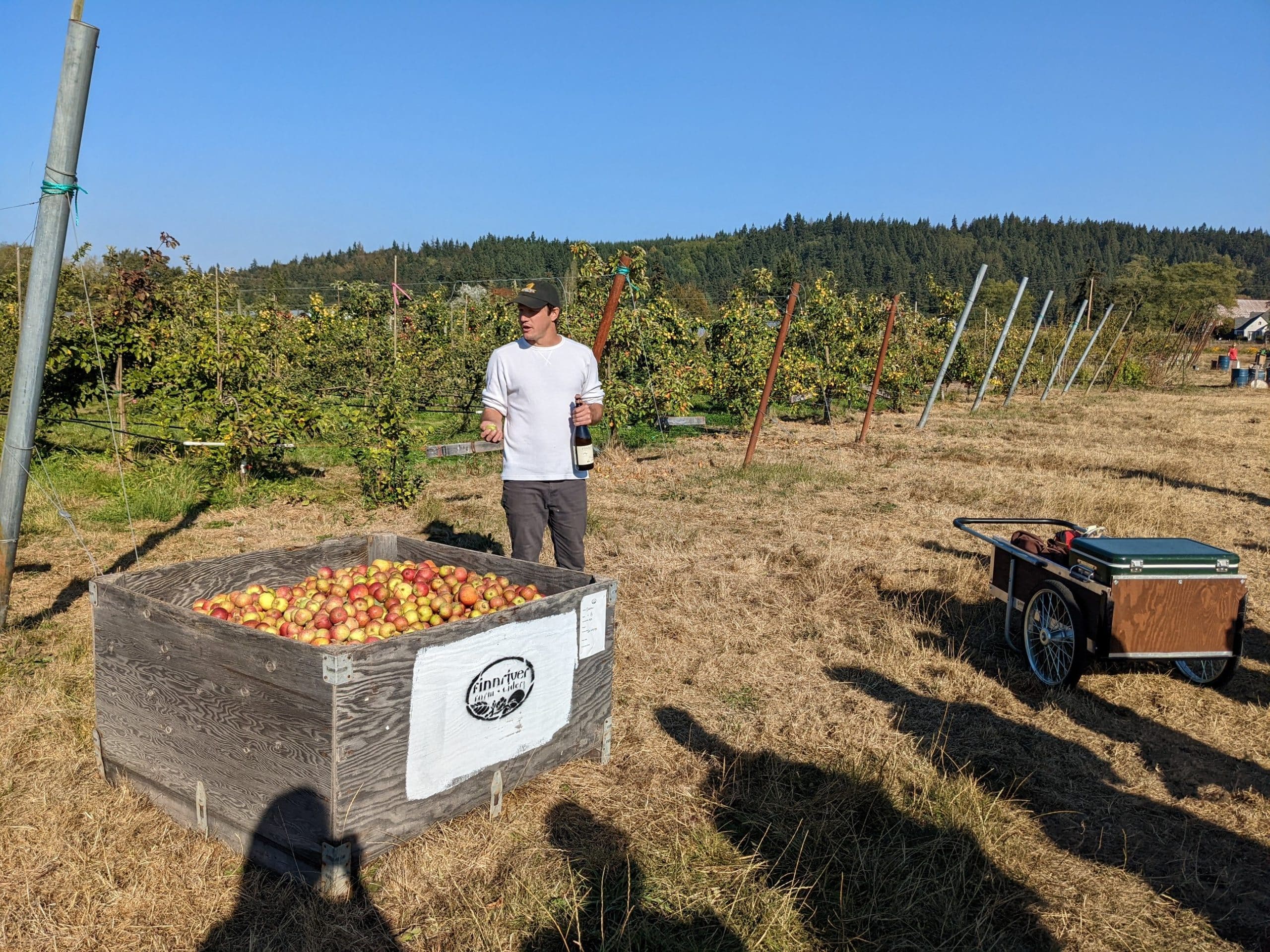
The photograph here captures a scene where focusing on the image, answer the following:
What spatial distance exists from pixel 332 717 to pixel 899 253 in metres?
137

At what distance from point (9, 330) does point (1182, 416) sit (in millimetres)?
23609

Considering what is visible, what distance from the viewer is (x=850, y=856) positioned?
9.39 feet

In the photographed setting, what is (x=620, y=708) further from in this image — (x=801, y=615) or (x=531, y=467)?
(x=801, y=615)

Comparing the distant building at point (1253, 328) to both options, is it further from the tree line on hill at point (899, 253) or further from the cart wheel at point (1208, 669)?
Result: the cart wheel at point (1208, 669)

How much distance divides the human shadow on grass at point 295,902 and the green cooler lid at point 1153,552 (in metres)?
3.52

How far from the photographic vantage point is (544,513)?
413 centimetres

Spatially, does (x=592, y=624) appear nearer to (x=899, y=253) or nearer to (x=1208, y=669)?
(x=1208, y=669)

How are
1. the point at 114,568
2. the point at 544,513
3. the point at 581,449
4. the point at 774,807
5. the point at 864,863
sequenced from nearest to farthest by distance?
1. the point at 864,863
2. the point at 774,807
3. the point at 581,449
4. the point at 544,513
5. the point at 114,568

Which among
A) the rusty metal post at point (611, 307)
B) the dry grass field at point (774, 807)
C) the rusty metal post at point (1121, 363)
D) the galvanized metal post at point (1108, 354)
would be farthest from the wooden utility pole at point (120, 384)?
the rusty metal post at point (1121, 363)

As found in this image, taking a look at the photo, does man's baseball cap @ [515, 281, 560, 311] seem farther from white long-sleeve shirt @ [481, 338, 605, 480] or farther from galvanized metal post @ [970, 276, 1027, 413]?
galvanized metal post @ [970, 276, 1027, 413]

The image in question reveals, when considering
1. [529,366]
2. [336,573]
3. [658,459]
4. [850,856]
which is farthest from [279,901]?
[658,459]

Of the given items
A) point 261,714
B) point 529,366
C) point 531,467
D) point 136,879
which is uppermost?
point 529,366

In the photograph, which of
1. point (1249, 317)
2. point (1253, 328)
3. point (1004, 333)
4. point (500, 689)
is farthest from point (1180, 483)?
point (1249, 317)

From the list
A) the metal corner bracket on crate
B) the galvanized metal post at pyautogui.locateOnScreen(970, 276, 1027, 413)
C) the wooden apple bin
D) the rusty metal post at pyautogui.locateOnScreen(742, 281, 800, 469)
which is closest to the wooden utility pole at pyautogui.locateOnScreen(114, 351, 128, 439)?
the wooden apple bin
